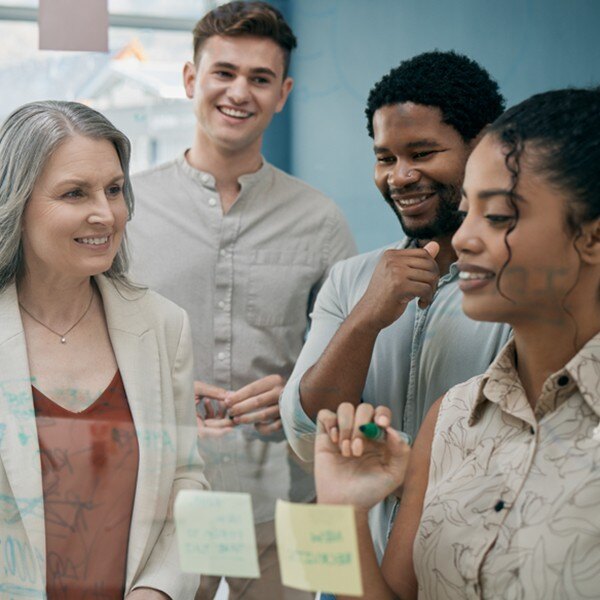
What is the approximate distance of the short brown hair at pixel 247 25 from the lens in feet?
4.03

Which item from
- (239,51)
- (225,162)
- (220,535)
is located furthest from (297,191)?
(220,535)

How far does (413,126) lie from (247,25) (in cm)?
35

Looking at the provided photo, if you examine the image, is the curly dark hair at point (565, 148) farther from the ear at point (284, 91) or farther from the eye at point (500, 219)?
the ear at point (284, 91)

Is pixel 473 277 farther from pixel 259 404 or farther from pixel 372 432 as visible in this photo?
pixel 259 404

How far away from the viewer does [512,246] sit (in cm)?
85

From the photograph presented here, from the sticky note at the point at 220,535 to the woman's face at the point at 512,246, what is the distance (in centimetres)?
33

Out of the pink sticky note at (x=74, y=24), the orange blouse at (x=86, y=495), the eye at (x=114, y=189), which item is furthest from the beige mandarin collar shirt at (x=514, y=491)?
the pink sticky note at (x=74, y=24)

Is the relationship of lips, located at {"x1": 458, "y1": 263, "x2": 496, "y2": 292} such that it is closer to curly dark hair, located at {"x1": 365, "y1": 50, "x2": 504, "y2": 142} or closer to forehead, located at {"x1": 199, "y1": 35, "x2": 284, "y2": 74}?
curly dark hair, located at {"x1": 365, "y1": 50, "x2": 504, "y2": 142}

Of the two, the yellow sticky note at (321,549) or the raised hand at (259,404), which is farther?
the raised hand at (259,404)

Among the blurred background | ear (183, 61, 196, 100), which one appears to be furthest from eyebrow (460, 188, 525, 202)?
ear (183, 61, 196, 100)

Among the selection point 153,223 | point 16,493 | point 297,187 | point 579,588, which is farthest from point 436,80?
point 16,493

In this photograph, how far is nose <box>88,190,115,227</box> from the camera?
1.04 m

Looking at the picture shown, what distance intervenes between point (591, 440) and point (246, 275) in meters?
0.51

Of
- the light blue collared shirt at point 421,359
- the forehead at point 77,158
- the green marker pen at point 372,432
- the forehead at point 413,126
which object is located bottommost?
the green marker pen at point 372,432
